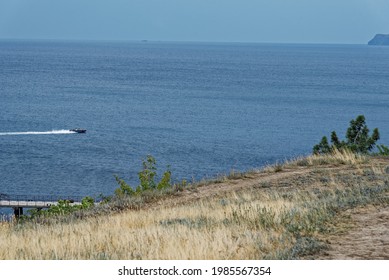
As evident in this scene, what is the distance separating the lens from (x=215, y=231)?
12.1m

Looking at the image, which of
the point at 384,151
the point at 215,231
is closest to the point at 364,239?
the point at 215,231

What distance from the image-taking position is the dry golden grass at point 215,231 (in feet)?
33.7

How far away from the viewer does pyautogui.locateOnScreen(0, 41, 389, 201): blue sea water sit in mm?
67688

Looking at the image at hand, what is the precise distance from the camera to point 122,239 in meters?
11.7

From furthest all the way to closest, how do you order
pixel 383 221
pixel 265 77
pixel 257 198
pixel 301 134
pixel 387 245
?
pixel 265 77, pixel 301 134, pixel 257 198, pixel 383 221, pixel 387 245

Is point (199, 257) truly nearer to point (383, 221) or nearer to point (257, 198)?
point (383, 221)

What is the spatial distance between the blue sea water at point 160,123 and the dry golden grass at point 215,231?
44.0m

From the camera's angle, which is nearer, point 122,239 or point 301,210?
point 122,239

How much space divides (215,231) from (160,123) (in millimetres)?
84389

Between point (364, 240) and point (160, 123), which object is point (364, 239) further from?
point (160, 123)

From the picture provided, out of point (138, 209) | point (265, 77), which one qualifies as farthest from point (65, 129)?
point (265, 77)

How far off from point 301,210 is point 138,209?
6803mm

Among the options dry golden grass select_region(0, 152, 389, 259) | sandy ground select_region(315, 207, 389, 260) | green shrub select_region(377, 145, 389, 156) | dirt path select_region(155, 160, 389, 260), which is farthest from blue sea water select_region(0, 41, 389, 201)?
sandy ground select_region(315, 207, 389, 260)

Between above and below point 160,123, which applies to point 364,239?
above
